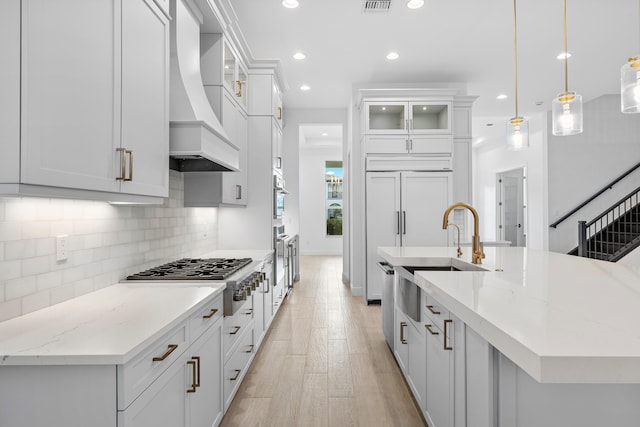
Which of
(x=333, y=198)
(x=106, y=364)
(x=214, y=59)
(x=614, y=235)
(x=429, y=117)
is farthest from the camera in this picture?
(x=333, y=198)

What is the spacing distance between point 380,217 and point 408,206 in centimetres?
40

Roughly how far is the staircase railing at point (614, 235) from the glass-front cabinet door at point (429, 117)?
2798 mm

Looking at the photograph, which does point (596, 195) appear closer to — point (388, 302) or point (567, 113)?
point (567, 113)

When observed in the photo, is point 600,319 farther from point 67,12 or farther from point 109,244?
point 109,244

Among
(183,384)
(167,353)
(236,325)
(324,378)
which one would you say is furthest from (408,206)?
(167,353)

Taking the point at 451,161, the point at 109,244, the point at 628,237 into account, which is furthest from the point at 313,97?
the point at 628,237

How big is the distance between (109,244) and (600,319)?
7.04 feet

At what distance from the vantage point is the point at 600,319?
1.02 meters

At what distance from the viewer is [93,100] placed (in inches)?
51.6

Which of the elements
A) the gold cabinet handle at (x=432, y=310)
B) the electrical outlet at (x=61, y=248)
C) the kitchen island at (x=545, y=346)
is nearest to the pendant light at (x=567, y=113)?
the kitchen island at (x=545, y=346)

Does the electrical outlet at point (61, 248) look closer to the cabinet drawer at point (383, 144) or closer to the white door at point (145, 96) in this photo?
the white door at point (145, 96)

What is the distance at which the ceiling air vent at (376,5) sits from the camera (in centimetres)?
326

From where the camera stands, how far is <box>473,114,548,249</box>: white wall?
6.87m

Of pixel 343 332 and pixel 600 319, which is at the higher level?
pixel 600 319
